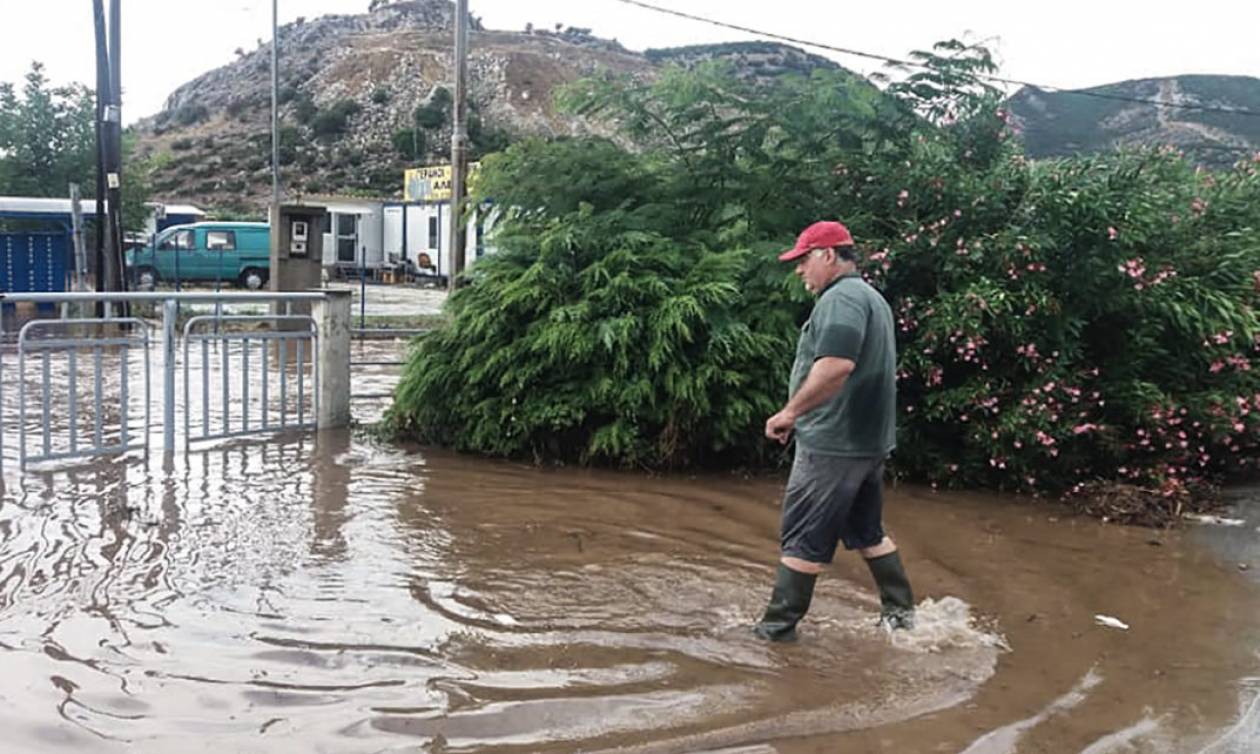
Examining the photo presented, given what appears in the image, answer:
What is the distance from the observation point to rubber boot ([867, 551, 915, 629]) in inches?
207

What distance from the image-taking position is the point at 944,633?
523cm

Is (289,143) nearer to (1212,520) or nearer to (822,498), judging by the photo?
(1212,520)

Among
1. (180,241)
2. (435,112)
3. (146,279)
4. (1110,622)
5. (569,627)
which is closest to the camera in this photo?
(569,627)

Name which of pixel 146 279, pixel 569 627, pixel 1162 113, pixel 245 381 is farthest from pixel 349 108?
pixel 569 627

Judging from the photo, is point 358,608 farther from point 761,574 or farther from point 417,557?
point 761,574

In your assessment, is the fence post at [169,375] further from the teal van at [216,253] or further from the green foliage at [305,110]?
the green foliage at [305,110]

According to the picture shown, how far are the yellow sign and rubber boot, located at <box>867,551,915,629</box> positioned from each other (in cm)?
3428

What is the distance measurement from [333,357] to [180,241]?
26691 mm

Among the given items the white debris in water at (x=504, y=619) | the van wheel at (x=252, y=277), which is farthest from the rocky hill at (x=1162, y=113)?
the white debris in water at (x=504, y=619)

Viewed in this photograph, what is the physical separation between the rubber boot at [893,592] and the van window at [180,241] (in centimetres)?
3102

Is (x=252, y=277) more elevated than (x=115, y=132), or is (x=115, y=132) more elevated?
(x=115, y=132)

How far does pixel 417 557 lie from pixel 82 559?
5.63 feet

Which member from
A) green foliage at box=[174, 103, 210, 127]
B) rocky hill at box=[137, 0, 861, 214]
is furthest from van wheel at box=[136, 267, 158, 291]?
green foliage at box=[174, 103, 210, 127]

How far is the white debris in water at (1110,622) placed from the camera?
18.1 ft
